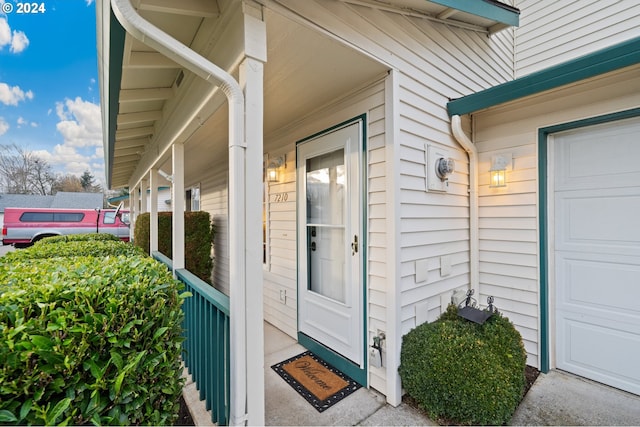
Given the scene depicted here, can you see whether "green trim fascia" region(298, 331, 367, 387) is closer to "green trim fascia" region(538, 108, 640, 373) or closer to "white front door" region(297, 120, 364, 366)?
"white front door" region(297, 120, 364, 366)

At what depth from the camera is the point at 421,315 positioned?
7.85 feet

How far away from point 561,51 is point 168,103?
4.92 meters

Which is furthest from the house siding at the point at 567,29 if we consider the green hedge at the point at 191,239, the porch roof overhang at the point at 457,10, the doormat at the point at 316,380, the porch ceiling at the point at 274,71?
the green hedge at the point at 191,239

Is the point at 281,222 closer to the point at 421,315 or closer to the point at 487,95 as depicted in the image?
the point at 421,315

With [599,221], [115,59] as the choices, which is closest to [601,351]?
[599,221]

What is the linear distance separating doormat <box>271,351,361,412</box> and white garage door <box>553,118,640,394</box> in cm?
207

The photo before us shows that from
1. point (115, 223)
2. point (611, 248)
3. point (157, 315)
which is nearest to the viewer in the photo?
point (157, 315)

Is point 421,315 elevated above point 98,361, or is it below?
below

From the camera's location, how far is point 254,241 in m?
1.48

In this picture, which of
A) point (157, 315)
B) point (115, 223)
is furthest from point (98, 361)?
point (115, 223)

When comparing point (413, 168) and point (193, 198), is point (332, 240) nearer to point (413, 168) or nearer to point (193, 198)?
point (413, 168)

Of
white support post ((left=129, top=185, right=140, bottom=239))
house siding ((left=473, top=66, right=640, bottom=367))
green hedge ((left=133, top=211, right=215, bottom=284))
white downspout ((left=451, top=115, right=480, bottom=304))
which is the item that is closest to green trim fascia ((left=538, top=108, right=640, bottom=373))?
house siding ((left=473, top=66, right=640, bottom=367))

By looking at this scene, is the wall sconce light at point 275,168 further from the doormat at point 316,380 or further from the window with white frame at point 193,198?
the window with white frame at point 193,198

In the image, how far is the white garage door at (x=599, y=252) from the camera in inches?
88.3
